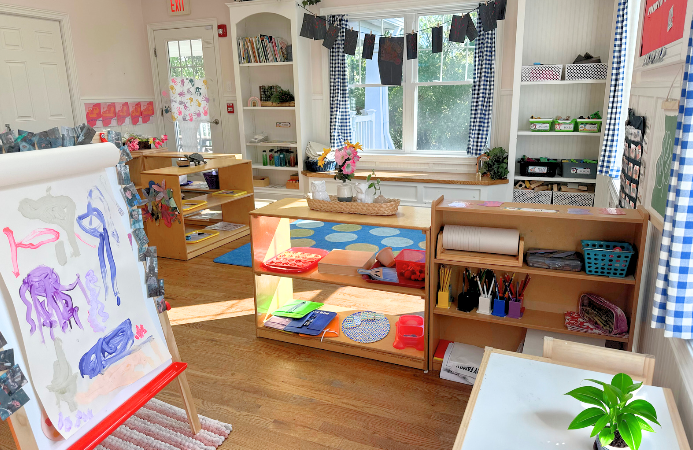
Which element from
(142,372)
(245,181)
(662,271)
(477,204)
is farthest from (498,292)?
(245,181)

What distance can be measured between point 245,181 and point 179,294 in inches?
70.1

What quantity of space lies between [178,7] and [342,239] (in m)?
4.20

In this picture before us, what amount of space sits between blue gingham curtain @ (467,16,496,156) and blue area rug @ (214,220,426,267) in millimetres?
1357

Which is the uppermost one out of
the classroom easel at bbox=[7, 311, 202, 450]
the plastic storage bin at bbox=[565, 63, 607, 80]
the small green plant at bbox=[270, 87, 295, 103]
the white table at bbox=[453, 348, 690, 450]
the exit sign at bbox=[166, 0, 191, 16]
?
the exit sign at bbox=[166, 0, 191, 16]

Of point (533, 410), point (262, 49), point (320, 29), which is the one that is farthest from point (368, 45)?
point (533, 410)

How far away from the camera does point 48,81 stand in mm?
5445

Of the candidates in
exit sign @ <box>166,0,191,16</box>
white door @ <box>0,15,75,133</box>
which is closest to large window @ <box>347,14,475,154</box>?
exit sign @ <box>166,0,191,16</box>

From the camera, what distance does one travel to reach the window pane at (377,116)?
5801 mm

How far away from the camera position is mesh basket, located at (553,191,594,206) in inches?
182

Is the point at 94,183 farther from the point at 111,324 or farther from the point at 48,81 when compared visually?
the point at 48,81


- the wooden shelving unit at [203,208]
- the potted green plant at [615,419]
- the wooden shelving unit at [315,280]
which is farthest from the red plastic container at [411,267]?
the wooden shelving unit at [203,208]

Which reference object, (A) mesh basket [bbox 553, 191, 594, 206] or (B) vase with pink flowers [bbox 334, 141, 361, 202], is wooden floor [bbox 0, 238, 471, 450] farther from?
(A) mesh basket [bbox 553, 191, 594, 206]

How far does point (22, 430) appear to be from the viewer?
1.30 meters

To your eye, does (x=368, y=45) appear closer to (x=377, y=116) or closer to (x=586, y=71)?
(x=377, y=116)
